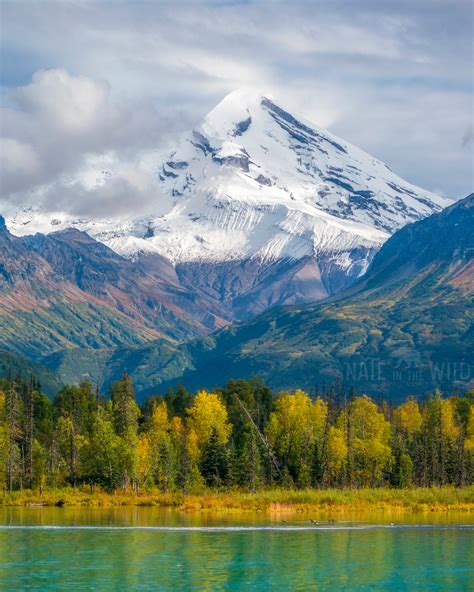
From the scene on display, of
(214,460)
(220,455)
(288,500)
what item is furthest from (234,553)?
(220,455)

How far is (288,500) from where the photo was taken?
150 meters

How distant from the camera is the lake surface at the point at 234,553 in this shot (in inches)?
3355

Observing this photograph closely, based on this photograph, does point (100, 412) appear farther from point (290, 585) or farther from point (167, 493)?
point (290, 585)

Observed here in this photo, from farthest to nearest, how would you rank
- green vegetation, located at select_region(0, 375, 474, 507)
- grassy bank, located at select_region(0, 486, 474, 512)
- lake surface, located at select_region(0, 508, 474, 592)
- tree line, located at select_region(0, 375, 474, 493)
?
tree line, located at select_region(0, 375, 474, 493) < green vegetation, located at select_region(0, 375, 474, 507) < grassy bank, located at select_region(0, 486, 474, 512) < lake surface, located at select_region(0, 508, 474, 592)

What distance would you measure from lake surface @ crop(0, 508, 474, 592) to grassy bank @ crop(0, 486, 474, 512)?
13.6 m

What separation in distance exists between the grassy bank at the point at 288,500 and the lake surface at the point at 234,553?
13636mm

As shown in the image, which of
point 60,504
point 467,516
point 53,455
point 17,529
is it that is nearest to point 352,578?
point 17,529

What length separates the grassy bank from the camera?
14925 centimetres

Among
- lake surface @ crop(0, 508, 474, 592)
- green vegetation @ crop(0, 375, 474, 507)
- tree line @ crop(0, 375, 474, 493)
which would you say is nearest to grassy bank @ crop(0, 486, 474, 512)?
green vegetation @ crop(0, 375, 474, 507)

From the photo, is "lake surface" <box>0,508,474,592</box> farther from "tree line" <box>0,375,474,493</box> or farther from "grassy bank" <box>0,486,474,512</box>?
"tree line" <box>0,375,474,493</box>

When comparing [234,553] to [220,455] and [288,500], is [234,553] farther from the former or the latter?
[220,455]

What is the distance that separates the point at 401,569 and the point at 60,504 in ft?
268

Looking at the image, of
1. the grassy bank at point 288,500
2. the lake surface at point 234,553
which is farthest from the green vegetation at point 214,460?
the lake surface at point 234,553

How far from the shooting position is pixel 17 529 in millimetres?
119750
